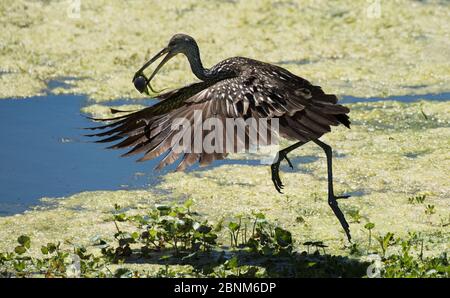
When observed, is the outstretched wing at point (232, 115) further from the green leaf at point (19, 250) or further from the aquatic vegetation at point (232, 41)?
the aquatic vegetation at point (232, 41)

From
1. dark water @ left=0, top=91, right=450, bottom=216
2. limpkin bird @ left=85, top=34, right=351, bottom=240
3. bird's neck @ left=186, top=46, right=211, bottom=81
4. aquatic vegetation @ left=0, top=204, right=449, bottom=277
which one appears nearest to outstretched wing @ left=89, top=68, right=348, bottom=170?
limpkin bird @ left=85, top=34, right=351, bottom=240

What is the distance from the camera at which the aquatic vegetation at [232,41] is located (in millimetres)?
11039

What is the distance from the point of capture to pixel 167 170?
28.7 feet

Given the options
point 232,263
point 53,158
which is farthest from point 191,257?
point 53,158

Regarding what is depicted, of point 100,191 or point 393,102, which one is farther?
point 393,102

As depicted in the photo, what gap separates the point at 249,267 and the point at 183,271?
1.45ft

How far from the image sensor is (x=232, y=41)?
39.9 feet

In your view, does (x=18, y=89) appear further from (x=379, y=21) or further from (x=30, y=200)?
(x=379, y=21)

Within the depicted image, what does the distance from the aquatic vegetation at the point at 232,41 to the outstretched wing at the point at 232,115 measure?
3909mm

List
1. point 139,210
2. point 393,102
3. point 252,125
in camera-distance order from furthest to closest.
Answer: point 393,102
point 139,210
point 252,125

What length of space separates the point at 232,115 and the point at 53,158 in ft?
10.3

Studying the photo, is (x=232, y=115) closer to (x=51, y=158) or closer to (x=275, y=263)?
(x=275, y=263)

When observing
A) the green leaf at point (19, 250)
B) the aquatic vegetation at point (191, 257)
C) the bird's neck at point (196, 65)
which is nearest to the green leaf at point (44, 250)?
the aquatic vegetation at point (191, 257)

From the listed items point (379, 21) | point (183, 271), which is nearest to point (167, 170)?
point (183, 271)
